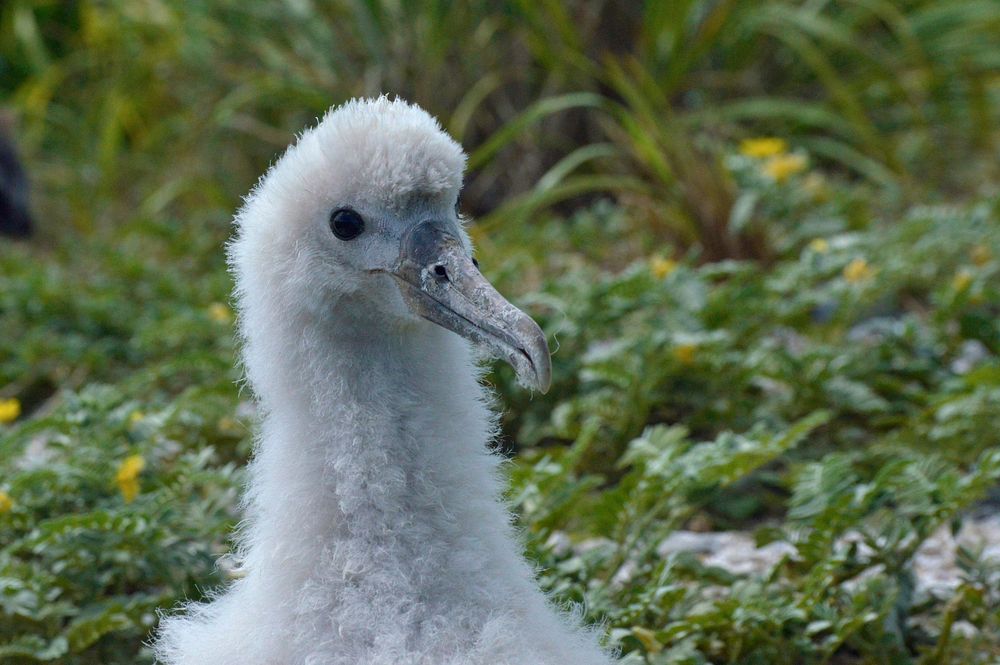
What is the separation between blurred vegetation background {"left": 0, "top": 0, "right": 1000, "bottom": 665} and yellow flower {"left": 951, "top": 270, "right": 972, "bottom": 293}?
43mm

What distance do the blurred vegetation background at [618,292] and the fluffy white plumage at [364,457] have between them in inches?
22.0

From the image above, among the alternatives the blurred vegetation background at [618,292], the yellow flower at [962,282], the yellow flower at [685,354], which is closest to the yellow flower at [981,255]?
the blurred vegetation background at [618,292]

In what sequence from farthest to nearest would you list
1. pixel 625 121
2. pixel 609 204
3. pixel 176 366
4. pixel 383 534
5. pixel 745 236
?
pixel 609 204
pixel 625 121
pixel 745 236
pixel 176 366
pixel 383 534

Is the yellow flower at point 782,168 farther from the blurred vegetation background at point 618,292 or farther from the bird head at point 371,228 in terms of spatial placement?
the bird head at point 371,228

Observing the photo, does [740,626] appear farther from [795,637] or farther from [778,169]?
[778,169]

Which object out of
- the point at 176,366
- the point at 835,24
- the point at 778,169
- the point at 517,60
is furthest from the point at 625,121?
the point at 176,366

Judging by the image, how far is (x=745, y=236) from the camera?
17.9ft

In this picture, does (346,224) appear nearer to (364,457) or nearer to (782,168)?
(364,457)

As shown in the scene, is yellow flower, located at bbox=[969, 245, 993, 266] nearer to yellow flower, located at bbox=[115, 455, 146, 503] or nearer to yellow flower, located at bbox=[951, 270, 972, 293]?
yellow flower, located at bbox=[951, 270, 972, 293]

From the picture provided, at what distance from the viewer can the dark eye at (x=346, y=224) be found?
7.51ft

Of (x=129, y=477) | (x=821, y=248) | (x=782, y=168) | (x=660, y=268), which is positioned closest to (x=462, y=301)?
(x=129, y=477)

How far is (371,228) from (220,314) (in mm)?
2710

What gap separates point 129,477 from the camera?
3047mm

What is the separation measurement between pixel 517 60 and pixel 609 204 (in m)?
1.16
